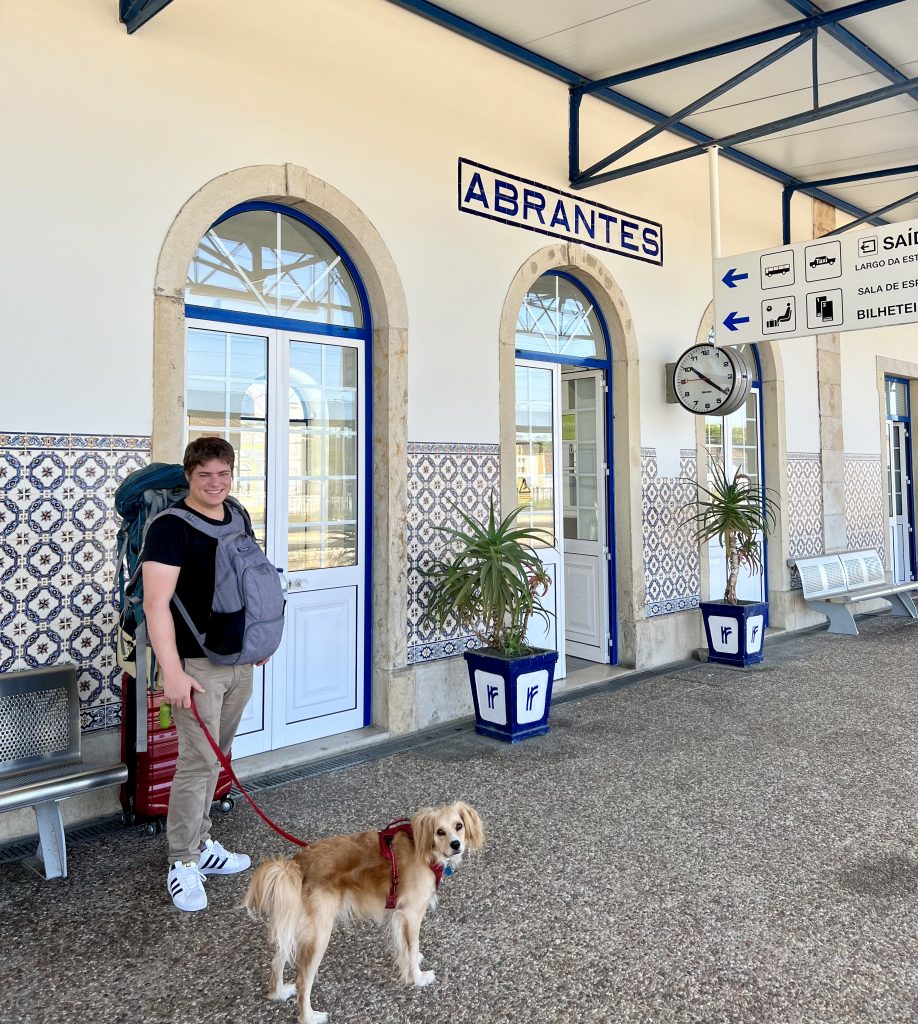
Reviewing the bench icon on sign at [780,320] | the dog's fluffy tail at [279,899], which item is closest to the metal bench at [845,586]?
the bench icon on sign at [780,320]

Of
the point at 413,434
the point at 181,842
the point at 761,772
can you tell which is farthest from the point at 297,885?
the point at 413,434

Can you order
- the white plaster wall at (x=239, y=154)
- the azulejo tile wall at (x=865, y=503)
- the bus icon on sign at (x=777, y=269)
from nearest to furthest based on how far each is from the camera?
1. the white plaster wall at (x=239, y=154)
2. the bus icon on sign at (x=777, y=269)
3. the azulejo tile wall at (x=865, y=503)

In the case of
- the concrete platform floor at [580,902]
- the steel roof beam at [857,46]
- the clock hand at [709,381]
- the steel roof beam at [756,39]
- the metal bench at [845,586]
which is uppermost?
the steel roof beam at [857,46]

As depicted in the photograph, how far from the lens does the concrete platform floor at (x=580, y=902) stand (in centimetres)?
217

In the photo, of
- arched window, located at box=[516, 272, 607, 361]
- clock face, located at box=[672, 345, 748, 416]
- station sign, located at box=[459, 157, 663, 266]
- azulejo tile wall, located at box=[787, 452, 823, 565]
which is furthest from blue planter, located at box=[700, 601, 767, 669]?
station sign, located at box=[459, 157, 663, 266]

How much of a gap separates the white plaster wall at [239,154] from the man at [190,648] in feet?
3.58

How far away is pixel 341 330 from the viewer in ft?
15.1

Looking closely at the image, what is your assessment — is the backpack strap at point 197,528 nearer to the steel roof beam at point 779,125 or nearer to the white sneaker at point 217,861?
the white sneaker at point 217,861

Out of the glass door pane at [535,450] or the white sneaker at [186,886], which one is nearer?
the white sneaker at [186,886]

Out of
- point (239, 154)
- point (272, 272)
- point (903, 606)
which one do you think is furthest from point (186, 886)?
point (903, 606)

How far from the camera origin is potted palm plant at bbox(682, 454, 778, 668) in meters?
6.24

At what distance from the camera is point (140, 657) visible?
3.18 m

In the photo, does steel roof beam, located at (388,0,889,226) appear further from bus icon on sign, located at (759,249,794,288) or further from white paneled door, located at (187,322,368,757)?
white paneled door, located at (187,322,368,757)

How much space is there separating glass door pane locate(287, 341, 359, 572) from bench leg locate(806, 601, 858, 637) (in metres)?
5.05
